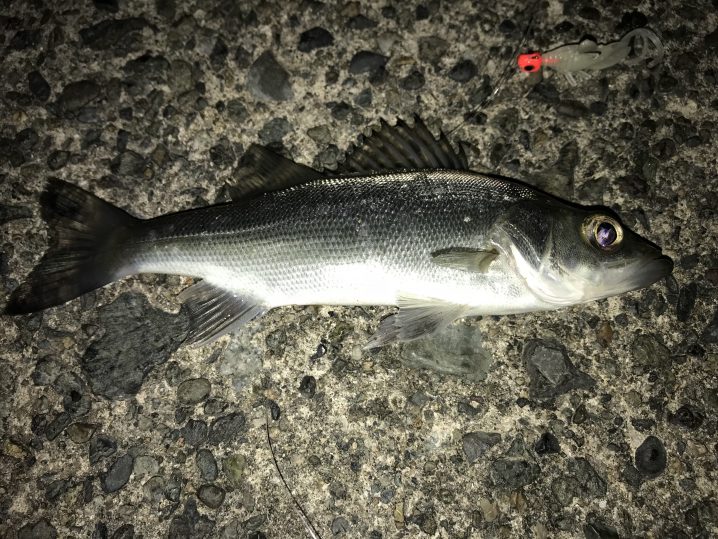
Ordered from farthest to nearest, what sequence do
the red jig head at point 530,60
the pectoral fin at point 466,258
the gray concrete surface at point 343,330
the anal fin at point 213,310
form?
the red jig head at point 530,60 < the anal fin at point 213,310 < the gray concrete surface at point 343,330 < the pectoral fin at point 466,258

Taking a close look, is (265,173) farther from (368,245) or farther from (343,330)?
(343,330)

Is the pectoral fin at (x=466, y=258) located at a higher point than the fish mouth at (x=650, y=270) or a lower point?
higher

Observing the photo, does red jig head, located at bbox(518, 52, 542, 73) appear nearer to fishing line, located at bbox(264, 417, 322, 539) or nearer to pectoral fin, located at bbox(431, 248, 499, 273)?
pectoral fin, located at bbox(431, 248, 499, 273)

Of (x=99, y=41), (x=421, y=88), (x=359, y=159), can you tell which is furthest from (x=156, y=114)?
(x=421, y=88)

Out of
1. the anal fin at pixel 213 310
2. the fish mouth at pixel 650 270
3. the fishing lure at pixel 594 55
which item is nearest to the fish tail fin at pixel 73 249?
the anal fin at pixel 213 310

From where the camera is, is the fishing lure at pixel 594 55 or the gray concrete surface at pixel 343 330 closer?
the gray concrete surface at pixel 343 330

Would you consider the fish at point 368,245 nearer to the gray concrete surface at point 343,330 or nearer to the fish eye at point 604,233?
the fish eye at point 604,233

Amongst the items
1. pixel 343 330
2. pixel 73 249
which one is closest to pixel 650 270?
pixel 343 330

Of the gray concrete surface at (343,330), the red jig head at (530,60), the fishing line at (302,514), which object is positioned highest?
the red jig head at (530,60)

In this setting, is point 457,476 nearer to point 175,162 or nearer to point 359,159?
point 359,159
